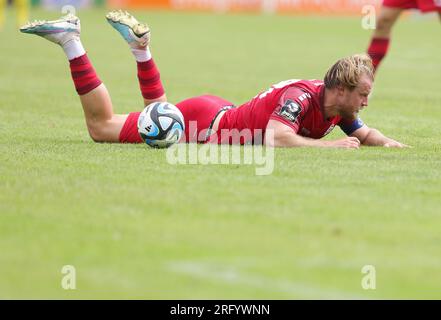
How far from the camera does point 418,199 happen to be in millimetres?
7207

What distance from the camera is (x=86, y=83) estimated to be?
963 cm

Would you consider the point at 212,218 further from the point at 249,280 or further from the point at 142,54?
the point at 142,54

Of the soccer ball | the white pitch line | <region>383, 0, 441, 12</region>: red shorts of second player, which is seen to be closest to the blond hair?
the soccer ball

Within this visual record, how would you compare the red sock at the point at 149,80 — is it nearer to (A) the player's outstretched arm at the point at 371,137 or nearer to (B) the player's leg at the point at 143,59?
(B) the player's leg at the point at 143,59

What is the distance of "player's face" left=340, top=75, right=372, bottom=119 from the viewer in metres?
8.80

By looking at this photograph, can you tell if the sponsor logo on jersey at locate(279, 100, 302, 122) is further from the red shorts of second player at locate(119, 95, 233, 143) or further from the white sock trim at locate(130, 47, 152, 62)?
the white sock trim at locate(130, 47, 152, 62)

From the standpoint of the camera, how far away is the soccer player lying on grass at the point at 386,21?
12.0 meters

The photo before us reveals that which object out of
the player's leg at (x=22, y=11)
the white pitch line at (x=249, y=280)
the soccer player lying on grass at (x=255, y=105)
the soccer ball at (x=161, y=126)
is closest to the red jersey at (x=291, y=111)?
the soccer player lying on grass at (x=255, y=105)

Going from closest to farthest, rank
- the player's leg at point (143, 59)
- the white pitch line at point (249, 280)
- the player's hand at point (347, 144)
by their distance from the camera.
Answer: the white pitch line at point (249, 280)
the player's hand at point (347, 144)
the player's leg at point (143, 59)

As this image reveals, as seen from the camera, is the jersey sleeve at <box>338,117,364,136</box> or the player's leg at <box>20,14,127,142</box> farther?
the player's leg at <box>20,14,127,142</box>

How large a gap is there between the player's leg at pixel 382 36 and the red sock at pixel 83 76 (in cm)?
378

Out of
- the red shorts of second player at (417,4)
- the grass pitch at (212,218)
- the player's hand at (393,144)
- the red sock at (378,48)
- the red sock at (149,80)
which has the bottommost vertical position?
the grass pitch at (212,218)

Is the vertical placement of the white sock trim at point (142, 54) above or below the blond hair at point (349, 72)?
above
